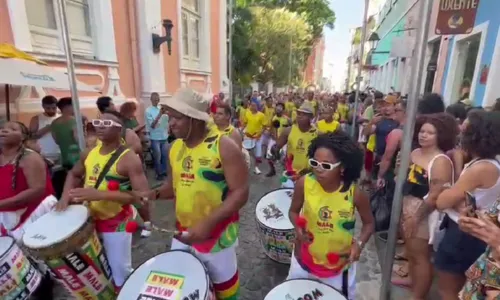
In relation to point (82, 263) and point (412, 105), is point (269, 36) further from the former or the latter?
point (82, 263)

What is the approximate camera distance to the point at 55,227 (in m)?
2.22

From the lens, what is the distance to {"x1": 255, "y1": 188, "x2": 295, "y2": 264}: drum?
3129 mm

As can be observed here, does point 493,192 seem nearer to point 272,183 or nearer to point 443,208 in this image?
point 443,208

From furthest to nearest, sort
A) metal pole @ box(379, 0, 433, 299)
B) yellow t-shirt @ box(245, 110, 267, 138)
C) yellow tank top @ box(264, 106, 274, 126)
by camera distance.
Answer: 1. yellow tank top @ box(264, 106, 274, 126)
2. yellow t-shirt @ box(245, 110, 267, 138)
3. metal pole @ box(379, 0, 433, 299)

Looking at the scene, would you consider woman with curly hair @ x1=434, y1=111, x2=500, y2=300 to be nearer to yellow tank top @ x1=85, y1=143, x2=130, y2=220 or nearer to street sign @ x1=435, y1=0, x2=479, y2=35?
yellow tank top @ x1=85, y1=143, x2=130, y2=220

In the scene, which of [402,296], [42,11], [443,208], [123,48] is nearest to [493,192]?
[443,208]

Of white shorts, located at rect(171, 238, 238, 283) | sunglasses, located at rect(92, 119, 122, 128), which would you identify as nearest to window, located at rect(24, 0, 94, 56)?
sunglasses, located at rect(92, 119, 122, 128)

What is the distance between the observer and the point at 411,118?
207 centimetres

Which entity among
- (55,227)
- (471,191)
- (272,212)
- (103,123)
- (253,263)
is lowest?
(253,263)

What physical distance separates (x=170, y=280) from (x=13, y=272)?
144cm

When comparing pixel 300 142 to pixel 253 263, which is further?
pixel 300 142

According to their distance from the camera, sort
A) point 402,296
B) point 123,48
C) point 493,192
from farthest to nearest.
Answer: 1. point 123,48
2. point 402,296
3. point 493,192

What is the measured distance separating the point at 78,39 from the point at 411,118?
6.79 meters

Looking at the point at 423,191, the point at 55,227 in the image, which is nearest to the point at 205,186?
the point at 55,227
